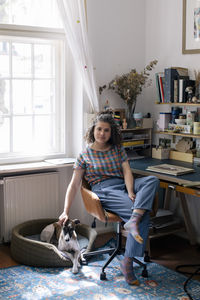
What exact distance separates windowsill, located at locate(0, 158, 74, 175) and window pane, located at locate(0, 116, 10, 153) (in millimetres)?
175

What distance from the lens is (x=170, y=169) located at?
3.22 meters

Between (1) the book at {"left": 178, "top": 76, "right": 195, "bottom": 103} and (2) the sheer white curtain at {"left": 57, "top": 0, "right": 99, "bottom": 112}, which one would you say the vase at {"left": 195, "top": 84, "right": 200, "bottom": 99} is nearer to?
(1) the book at {"left": 178, "top": 76, "right": 195, "bottom": 103}

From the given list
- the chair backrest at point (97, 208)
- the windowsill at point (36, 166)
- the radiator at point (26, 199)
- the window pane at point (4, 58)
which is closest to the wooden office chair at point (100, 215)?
the chair backrest at point (97, 208)

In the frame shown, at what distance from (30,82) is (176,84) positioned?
4.37ft

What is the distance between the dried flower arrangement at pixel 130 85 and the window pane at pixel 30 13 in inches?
29.2

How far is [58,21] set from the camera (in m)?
3.70

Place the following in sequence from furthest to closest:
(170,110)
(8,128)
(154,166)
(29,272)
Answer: (170,110)
(8,128)
(154,166)
(29,272)

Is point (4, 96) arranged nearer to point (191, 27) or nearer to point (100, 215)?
point (100, 215)

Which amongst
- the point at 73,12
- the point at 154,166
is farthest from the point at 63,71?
the point at 154,166

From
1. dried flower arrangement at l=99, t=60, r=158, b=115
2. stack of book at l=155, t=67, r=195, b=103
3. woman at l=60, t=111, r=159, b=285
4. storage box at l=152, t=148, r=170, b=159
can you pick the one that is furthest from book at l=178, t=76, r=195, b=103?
woman at l=60, t=111, r=159, b=285

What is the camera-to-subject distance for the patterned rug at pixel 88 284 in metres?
2.68

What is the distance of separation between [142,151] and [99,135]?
3.17 feet

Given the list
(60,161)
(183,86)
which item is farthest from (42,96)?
(183,86)

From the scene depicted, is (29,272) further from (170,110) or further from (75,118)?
(170,110)
